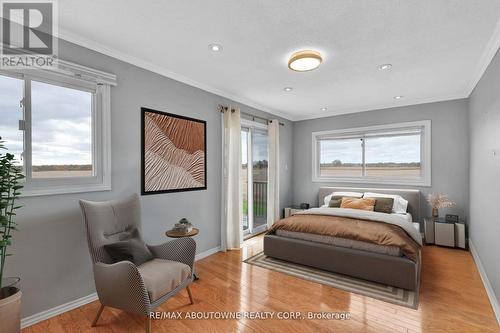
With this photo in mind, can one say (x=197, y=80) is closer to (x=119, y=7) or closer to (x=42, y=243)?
(x=119, y=7)

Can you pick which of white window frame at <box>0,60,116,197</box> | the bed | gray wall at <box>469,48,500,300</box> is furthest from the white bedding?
white window frame at <box>0,60,116,197</box>

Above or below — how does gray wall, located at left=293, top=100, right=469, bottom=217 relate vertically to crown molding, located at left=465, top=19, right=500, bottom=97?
below

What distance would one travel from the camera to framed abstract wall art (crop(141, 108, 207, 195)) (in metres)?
2.91

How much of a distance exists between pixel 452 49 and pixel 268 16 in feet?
6.62

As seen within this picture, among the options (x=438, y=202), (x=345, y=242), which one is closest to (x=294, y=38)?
(x=345, y=242)

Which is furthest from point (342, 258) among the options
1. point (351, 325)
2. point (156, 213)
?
point (156, 213)

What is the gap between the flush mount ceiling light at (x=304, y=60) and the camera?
8.43 ft

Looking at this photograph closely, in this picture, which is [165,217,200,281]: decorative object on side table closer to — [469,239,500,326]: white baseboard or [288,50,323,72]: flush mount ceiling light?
[288,50,323,72]: flush mount ceiling light

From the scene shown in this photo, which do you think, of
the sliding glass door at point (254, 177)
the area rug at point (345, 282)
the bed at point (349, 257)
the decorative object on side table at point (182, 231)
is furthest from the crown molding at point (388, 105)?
the decorative object on side table at point (182, 231)

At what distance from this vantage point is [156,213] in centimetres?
302

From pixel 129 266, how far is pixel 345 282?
7.64ft

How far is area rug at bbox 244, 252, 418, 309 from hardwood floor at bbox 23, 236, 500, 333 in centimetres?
10

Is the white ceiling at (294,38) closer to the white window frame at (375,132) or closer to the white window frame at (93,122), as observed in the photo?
the white window frame at (93,122)

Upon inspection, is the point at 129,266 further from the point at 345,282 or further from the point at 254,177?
the point at 254,177
